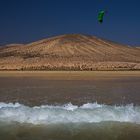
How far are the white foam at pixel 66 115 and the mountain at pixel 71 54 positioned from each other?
3469 centimetres

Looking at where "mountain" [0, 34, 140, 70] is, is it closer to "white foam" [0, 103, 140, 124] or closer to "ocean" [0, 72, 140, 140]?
"ocean" [0, 72, 140, 140]

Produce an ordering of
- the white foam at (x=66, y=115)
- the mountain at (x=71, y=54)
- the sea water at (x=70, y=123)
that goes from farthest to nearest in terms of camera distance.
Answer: the mountain at (x=71, y=54)
the white foam at (x=66, y=115)
the sea water at (x=70, y=123)

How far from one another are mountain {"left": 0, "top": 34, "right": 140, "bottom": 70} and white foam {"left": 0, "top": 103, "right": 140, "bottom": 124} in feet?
114

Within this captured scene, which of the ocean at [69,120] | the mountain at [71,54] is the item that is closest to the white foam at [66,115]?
the ocean at [69,120]

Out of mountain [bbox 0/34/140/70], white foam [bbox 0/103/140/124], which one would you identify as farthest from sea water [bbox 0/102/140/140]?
mountain [bbox 0/34/140/70]

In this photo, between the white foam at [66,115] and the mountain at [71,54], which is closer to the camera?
the white foam at [66,115]

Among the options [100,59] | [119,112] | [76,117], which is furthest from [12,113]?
[100,59]

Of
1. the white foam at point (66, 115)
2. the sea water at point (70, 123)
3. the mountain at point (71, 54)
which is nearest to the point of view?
the sea water at point (70, 123)

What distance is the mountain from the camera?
52906 millimetres

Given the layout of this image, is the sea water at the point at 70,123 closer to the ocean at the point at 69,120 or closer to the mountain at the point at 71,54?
the ocean at the point at 69,120

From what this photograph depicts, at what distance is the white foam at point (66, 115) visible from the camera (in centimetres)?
1402

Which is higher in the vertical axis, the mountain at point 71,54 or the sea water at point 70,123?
the mountain at point 71,54

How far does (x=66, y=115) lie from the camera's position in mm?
14438

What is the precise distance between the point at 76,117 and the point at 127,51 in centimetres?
5620
